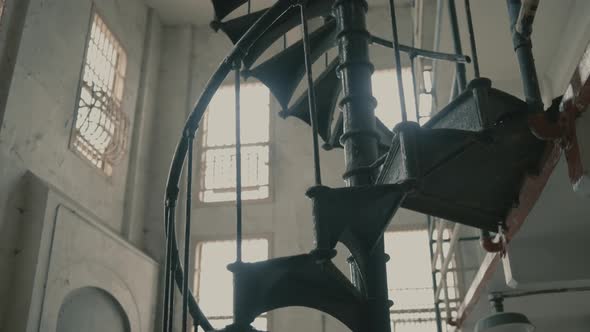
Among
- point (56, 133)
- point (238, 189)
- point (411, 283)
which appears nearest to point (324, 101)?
point (238, 189)

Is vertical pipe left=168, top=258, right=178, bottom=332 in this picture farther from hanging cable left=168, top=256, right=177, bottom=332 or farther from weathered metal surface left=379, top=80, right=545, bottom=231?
weathered metal surface left=379, top=80, right=545, bottom=231

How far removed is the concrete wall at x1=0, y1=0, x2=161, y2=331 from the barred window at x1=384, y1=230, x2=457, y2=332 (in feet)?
11.1

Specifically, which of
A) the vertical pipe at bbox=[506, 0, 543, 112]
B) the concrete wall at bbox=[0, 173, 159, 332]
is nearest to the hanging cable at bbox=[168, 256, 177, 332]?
the vertical pipe at bbox=[506, 0, 543, 112]

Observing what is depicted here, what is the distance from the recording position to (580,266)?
3.31 metres

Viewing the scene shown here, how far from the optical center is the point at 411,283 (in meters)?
8.73

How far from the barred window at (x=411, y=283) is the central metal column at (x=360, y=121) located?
598cm

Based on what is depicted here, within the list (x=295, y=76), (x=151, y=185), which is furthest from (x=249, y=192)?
(x=295, y=76)

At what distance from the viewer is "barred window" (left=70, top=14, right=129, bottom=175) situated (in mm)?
8305

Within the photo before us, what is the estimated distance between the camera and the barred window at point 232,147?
9789 mm

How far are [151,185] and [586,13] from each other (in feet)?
21.3

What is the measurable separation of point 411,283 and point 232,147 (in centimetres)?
343

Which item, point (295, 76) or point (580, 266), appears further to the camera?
point (295, 76)

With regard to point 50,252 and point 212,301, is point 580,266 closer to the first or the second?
point 50,252

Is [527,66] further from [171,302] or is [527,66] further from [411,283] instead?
[411,283]
